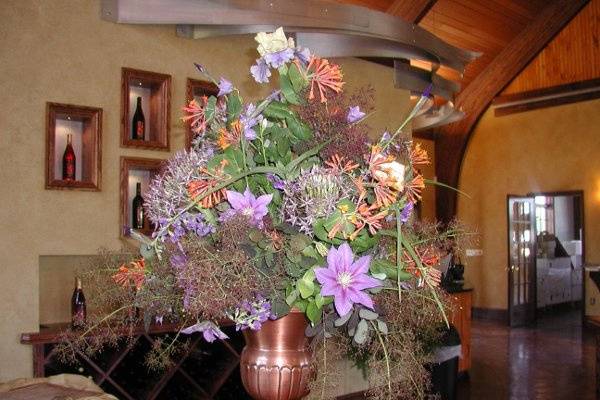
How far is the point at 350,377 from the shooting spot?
5.41 m

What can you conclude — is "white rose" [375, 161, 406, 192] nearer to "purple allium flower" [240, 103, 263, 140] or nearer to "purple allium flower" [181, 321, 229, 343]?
"purple allium flower" [240, 103, 263, 140]

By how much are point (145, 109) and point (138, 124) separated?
164 mm

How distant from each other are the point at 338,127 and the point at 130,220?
3408mm

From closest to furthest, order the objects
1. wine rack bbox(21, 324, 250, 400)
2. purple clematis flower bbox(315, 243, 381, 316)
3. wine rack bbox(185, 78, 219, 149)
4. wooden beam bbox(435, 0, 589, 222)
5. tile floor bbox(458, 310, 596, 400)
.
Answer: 1. purple clematis flower bbox(315, 243, 381, 316)
2. wine rack bbox(21, 324, 250, 400)
3. wine rack bbox(185, 78, 219, 149)
4. tile floor bbox(458, 310, 596, 400)
5. wooden beam bbox(435, 0, 589, 222)

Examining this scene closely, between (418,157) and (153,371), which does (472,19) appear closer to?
(153,371)

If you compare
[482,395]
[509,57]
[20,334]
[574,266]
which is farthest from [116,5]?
[574,266]

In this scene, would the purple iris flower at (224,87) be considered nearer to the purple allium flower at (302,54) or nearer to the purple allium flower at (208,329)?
the purple allium flower at (302,54)

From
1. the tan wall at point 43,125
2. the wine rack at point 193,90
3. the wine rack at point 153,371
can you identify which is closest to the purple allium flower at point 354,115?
the wine rack at point 153,371

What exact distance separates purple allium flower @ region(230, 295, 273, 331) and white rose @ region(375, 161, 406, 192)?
0.26 meters

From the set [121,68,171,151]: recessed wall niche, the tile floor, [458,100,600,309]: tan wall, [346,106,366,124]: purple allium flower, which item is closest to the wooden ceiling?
[458,100,600,309]: tan wall

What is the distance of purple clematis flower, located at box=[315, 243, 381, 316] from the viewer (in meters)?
0.98

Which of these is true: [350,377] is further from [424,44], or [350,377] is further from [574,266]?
[574,266]

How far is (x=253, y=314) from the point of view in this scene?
104 cm

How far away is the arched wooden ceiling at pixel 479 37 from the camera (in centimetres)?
822
